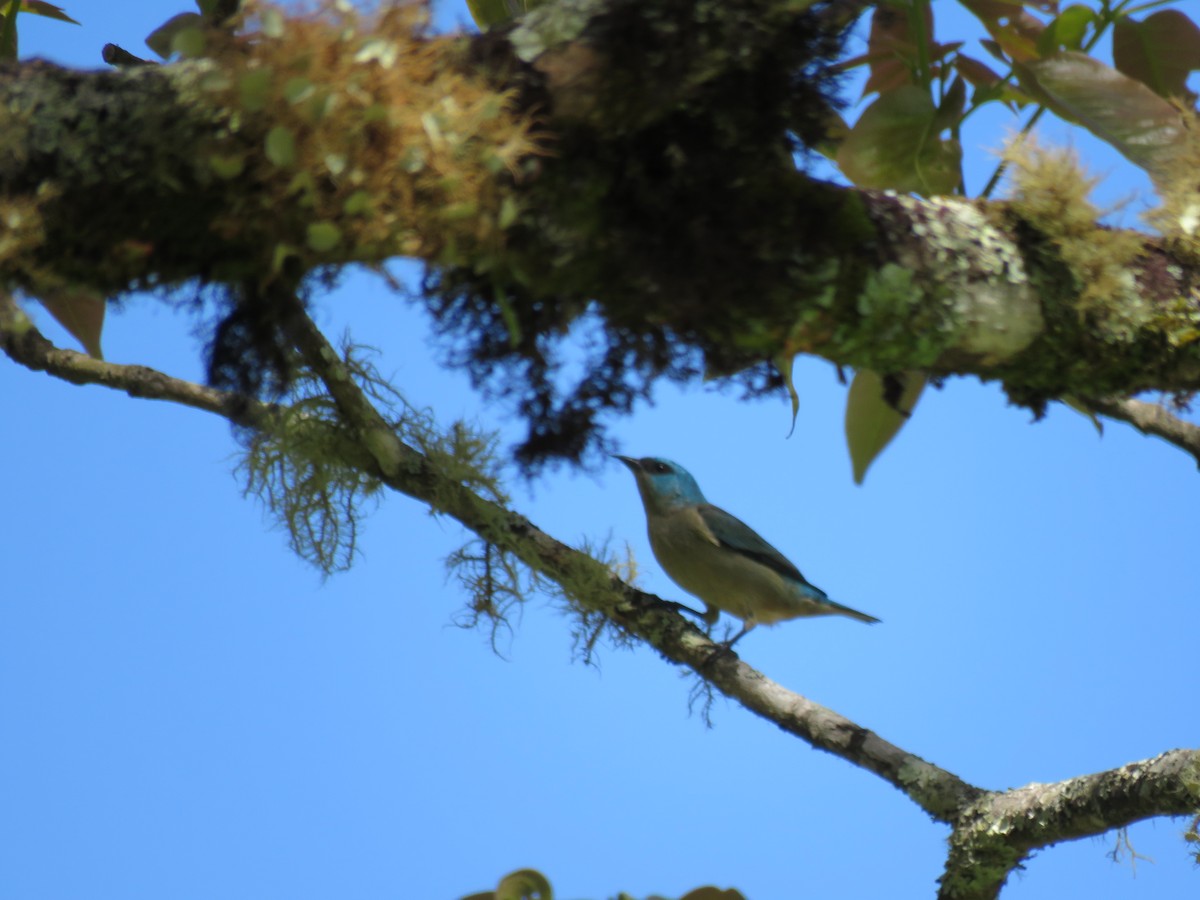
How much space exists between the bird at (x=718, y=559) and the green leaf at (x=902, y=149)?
4.10ft

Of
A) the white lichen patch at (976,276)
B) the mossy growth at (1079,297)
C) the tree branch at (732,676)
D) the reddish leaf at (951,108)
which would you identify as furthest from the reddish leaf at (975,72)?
the tree branch at (732,676)

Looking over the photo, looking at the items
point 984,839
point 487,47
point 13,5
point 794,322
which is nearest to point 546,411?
point 794,322

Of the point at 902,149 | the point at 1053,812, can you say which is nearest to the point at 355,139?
the point at 902,149


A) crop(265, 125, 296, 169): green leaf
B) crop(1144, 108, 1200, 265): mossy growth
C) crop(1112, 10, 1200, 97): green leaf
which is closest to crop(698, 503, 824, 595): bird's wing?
crop(1112, 10, 1200, 97): green leaf

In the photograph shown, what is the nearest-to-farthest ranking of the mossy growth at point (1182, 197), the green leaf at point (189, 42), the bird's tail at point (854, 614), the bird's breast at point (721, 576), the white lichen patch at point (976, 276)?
1. the green leaf at point (189, 42)
2. the white lichen patch at point (976, 276)
3. the mossy growth at point (1182, 197)
4. the bird's breast at point (721, 576)
5. the bird's tail at point (854, 614)

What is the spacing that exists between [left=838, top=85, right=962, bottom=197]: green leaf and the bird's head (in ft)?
4.90

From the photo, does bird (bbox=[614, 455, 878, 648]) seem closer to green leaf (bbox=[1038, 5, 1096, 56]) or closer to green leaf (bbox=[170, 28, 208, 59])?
green leaf (bbox=[1038, 5, 1096, 56])

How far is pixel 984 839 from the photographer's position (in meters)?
1.85

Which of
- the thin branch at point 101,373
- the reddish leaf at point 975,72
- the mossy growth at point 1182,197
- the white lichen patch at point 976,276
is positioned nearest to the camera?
the white lichen patch at point 976,276

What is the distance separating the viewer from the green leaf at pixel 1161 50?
208 centimetres

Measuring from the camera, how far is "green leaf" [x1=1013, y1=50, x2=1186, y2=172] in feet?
5.80

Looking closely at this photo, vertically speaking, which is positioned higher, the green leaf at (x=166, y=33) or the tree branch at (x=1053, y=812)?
the green leaf at (x=166, y=33)

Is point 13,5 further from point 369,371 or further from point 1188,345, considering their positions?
point 1188,345

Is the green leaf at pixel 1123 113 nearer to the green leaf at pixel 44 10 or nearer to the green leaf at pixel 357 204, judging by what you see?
the green leaf at pixel 357 204
